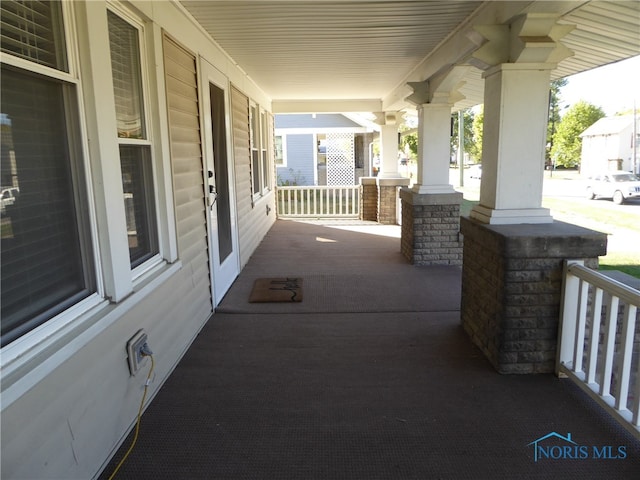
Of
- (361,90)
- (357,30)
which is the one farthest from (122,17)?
(361,90)

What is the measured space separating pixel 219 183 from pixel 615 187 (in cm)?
1655

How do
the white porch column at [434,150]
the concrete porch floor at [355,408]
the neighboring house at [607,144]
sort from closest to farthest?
the concrete porch floor at [355,408]
the white porch column at [434,150]
the neighboring house at [607,144]

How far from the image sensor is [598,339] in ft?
8.41

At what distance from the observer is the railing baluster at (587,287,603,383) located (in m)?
2.57

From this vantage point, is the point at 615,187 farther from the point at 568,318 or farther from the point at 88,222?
the point at 88,222

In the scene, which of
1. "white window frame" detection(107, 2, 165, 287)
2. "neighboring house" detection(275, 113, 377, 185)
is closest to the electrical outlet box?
"white window frame" detection(107, 2, 165, 287)

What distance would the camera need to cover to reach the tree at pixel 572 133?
33344mm

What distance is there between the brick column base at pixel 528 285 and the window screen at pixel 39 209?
2.48 m

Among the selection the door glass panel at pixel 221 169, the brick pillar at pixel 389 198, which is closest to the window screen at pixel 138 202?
the door glass panel at pixel 221 169

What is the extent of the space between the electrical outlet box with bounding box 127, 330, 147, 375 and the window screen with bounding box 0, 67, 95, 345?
16.5 inches

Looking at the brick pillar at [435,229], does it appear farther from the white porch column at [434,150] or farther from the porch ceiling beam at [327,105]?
the porch ceiling beam at [327,105]

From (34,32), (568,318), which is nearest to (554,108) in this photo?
(568,318)

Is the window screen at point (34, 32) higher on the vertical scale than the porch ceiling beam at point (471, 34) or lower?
lower

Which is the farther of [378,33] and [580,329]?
[378,33]
